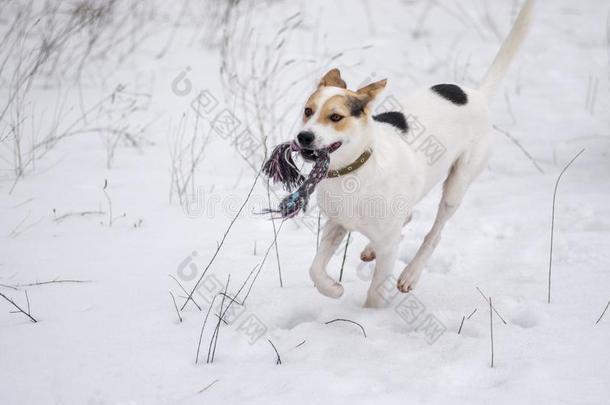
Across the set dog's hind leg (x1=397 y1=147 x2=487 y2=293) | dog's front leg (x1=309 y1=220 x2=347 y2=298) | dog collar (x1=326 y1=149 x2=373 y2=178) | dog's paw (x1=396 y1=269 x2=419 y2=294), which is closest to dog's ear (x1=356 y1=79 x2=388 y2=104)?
dog collar (x1=326 y1=149 x2=373 y2=178)

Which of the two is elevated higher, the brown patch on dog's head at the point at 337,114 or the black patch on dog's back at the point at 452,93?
the brown patch on dog's head at the point at 337,114

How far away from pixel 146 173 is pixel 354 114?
250cm

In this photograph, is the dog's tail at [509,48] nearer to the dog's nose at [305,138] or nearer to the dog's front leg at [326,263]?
the dog's front leg at [326,263]

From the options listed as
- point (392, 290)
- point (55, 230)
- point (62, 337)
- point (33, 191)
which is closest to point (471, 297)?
point (392, 290)

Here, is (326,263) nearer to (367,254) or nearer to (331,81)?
(367,254)

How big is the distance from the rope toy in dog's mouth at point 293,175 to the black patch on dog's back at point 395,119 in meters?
0.69

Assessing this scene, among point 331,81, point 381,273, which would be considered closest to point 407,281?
point 381,273

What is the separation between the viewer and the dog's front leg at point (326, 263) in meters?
2.93

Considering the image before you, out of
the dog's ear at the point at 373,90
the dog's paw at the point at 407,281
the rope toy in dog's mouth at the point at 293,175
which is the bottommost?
the dog's paw at the point at 407,281

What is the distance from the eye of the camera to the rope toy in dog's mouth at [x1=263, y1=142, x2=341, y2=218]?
2.62m

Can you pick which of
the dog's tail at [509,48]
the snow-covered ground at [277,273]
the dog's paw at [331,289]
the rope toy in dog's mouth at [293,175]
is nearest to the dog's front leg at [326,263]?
the dog's paw at [331,289]

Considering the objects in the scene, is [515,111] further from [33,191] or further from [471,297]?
[33,191]

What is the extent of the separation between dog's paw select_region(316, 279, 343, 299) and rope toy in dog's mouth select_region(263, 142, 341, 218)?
0.42 m

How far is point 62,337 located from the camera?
2561 mm
